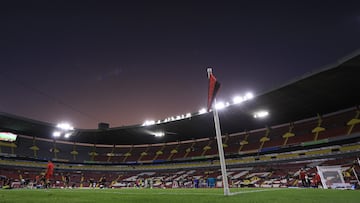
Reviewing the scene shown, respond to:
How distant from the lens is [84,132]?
1725 inches

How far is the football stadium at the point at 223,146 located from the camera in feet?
76.6

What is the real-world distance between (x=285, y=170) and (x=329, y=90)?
1268 cm

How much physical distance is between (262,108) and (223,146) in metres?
14.4

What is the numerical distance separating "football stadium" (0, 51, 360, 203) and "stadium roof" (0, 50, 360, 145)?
0.13m

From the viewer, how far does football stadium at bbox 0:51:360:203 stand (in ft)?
76.6

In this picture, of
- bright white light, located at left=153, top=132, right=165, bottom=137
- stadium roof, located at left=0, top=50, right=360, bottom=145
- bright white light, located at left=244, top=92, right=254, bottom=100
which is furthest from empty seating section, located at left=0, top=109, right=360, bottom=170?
bright white light, located at left=244, top=92, right=254, bottom=100

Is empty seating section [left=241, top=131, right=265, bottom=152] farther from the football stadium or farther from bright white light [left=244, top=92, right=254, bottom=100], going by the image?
bright white light [left=244, top=92, right=254, bottom=100]

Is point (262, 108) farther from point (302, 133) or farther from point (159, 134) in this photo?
point (159, 134)

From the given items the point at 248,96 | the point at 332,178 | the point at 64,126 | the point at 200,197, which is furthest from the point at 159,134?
the point at 200,197

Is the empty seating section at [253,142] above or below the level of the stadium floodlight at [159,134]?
below

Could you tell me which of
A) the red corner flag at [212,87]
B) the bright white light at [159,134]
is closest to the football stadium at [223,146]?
the bright white light at [159,134]

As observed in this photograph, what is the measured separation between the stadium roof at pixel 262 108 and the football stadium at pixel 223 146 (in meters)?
0.13

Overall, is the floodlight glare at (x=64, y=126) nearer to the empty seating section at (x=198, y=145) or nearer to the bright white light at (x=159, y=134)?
the empty seating section at (x=198, y=145)

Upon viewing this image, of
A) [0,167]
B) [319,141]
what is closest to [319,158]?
[319,141]
